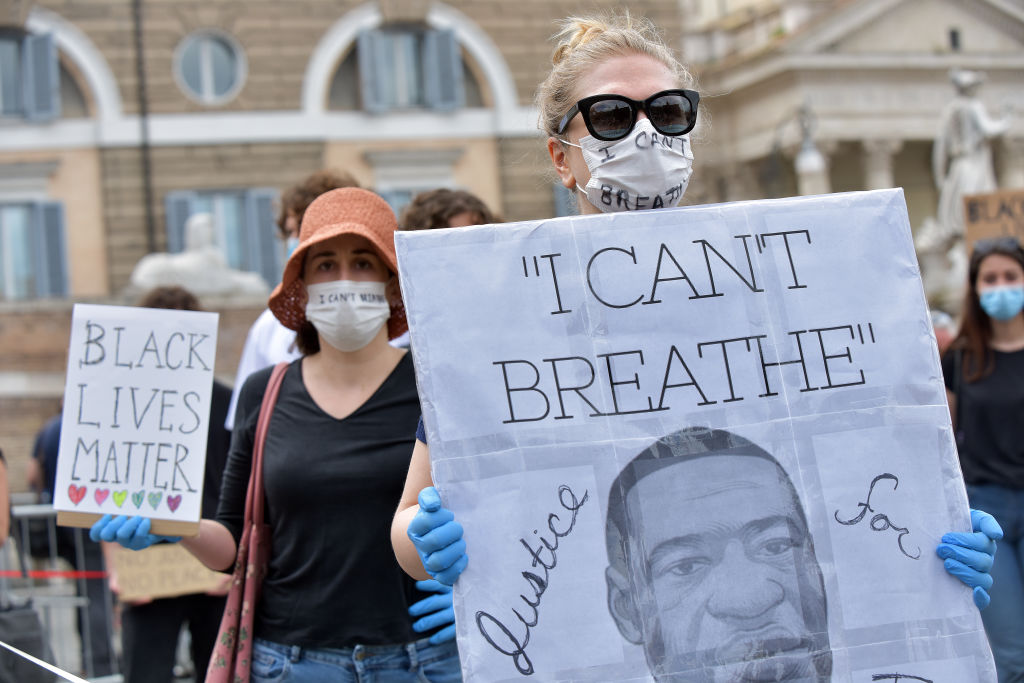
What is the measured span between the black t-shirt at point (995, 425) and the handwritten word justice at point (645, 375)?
2.92 m

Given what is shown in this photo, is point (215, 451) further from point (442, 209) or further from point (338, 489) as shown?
point (338, 489)

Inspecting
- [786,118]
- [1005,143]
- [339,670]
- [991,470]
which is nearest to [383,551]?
[339,670]

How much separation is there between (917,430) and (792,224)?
0.40m

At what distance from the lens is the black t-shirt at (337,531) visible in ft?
9.32

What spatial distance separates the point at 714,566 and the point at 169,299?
337 centimetres

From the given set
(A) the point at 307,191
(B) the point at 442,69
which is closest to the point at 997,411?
(A) the point at 307,191

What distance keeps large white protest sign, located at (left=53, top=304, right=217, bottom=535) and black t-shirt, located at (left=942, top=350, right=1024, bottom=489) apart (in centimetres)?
297

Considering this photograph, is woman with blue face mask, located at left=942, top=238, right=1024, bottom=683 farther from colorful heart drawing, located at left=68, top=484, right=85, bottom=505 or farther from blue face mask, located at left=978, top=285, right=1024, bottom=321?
colorful heart drawing, located at left=68, top=484, right=85, bottom=505

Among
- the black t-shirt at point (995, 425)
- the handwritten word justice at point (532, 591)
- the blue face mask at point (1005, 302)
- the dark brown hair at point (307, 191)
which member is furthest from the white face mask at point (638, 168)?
the blue face mask at point (1005, 302)

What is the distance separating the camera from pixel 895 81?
95.2ft

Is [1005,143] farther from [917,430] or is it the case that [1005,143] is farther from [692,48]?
[917,430]

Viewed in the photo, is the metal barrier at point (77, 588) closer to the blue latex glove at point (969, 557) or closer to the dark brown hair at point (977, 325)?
the dark brown hair at point (977, 325)

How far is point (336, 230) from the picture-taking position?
9.80ft

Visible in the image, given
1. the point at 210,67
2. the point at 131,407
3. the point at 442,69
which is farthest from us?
the point at 442,69
